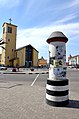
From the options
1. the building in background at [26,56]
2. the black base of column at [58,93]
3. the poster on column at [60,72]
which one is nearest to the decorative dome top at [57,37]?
the poster on column at [60,72]

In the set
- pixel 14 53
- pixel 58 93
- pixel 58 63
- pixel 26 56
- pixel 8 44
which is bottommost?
pixel 58 93

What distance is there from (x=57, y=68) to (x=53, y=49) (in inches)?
29.4

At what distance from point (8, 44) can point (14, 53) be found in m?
4.07

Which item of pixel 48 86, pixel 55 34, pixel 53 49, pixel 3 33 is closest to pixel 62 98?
pixel 48 86

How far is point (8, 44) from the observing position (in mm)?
69375

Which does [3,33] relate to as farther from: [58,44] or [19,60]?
[58,44]

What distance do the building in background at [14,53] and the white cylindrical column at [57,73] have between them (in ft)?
201

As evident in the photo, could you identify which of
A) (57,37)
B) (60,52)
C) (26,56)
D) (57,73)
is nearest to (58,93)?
(57,73)

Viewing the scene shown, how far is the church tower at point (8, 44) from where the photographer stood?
68338 millimetres

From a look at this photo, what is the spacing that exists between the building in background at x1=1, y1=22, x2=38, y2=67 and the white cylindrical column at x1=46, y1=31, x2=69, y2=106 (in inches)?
2411

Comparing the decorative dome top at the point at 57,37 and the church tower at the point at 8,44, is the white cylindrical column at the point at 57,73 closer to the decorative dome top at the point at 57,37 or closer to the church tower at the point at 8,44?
the decorative dome top at the point at 57,37

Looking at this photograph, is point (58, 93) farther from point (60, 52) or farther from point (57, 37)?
point (57, 37)

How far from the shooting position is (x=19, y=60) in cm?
6962

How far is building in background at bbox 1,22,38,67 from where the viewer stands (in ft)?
225
